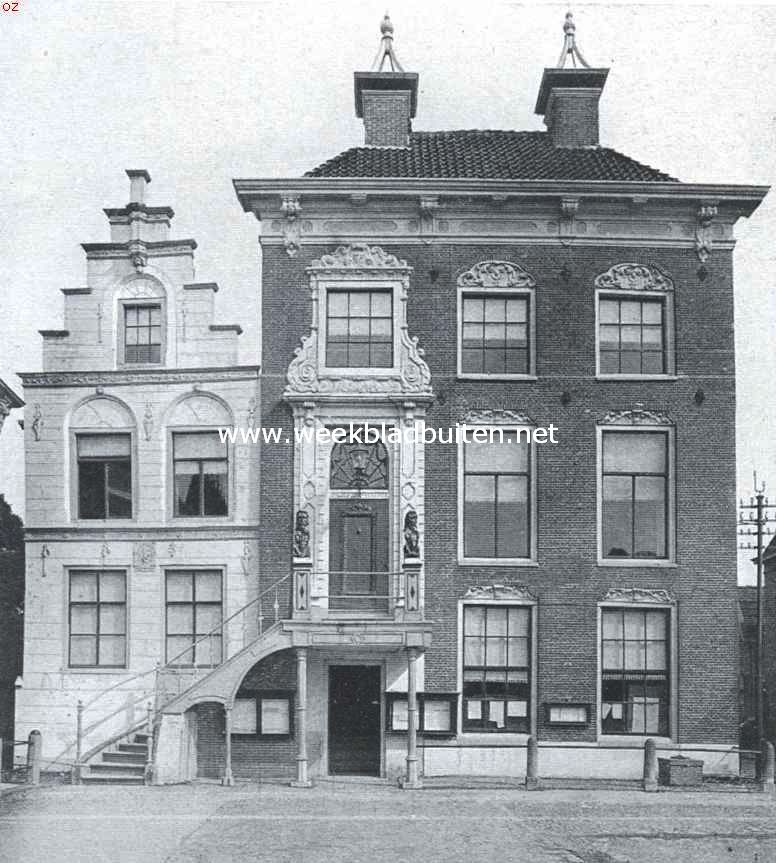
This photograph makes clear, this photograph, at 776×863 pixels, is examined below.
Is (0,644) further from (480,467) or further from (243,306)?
(480,467)

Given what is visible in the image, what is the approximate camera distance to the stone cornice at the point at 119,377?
20.7 metres

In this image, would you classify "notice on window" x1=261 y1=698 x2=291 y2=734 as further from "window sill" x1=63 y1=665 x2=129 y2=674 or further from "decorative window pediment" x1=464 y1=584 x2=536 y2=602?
"decorative window pediment" x1=464 y1=584 x2=536 y2=602

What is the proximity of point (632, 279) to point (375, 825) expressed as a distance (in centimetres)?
1077

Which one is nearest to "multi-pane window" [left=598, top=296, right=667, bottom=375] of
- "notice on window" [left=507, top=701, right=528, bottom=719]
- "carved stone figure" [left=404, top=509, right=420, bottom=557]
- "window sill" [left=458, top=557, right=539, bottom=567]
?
"window sill" [left=458, top=557, right=539, bottom=567]

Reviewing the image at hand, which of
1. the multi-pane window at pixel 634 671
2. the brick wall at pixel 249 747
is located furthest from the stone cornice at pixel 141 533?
the multi-pane window at pixel 634 671

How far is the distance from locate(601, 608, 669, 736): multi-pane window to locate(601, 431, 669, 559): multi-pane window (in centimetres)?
116

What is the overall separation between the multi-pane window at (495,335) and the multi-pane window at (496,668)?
4334 millimetres

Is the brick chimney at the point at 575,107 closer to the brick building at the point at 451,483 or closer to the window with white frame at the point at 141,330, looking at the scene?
the brick building at the point at 451,483

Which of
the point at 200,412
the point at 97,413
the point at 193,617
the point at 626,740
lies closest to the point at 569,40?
the point at 200,412

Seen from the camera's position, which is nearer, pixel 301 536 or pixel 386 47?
pixel 386 47

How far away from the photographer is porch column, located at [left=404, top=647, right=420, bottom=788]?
19812 mm

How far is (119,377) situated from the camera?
2089 centimetres

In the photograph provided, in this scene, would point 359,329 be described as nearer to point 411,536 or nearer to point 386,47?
point 411,536

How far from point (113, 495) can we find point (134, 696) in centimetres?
346
